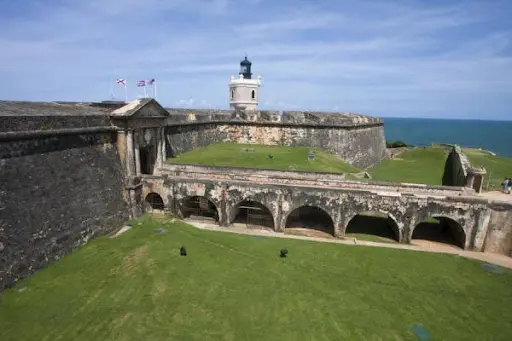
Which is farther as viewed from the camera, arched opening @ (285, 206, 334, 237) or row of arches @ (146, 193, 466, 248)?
arched opening @ (285, 206, 334, 237)

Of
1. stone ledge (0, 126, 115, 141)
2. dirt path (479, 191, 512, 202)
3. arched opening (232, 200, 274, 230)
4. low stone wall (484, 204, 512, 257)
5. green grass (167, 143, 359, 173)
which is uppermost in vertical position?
stone ledge (0, 126, 115, 141)

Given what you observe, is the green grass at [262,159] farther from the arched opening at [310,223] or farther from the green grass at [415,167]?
the green grass at [415,167]

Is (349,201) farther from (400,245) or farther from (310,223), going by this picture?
(310,223)

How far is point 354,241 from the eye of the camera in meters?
18.8

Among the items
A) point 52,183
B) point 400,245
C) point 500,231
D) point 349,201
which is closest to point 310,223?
point 349,201

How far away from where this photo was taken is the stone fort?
14117 millimetres

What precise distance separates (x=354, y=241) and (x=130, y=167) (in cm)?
1372

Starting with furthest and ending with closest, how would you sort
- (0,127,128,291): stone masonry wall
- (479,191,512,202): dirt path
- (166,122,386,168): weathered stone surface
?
(166,122,386,168): weathered stone surface < (479,191,512,202): dirt path < (0,127,128,291): stone masonry wall

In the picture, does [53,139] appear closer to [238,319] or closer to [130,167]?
[130,167]

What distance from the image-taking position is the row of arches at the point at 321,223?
19.6m

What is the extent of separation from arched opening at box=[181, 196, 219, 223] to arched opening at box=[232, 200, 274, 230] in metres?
1.57

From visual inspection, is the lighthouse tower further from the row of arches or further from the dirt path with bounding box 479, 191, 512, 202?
the dirt path with bounding box 479, 191, 512, 202

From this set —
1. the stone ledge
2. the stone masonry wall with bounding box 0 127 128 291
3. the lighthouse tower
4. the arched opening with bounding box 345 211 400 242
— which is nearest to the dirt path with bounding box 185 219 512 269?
the arched opening with bounding box 345 211 400 242

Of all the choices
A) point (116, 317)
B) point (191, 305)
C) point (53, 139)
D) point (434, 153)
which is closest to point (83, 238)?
point (53, 139)
